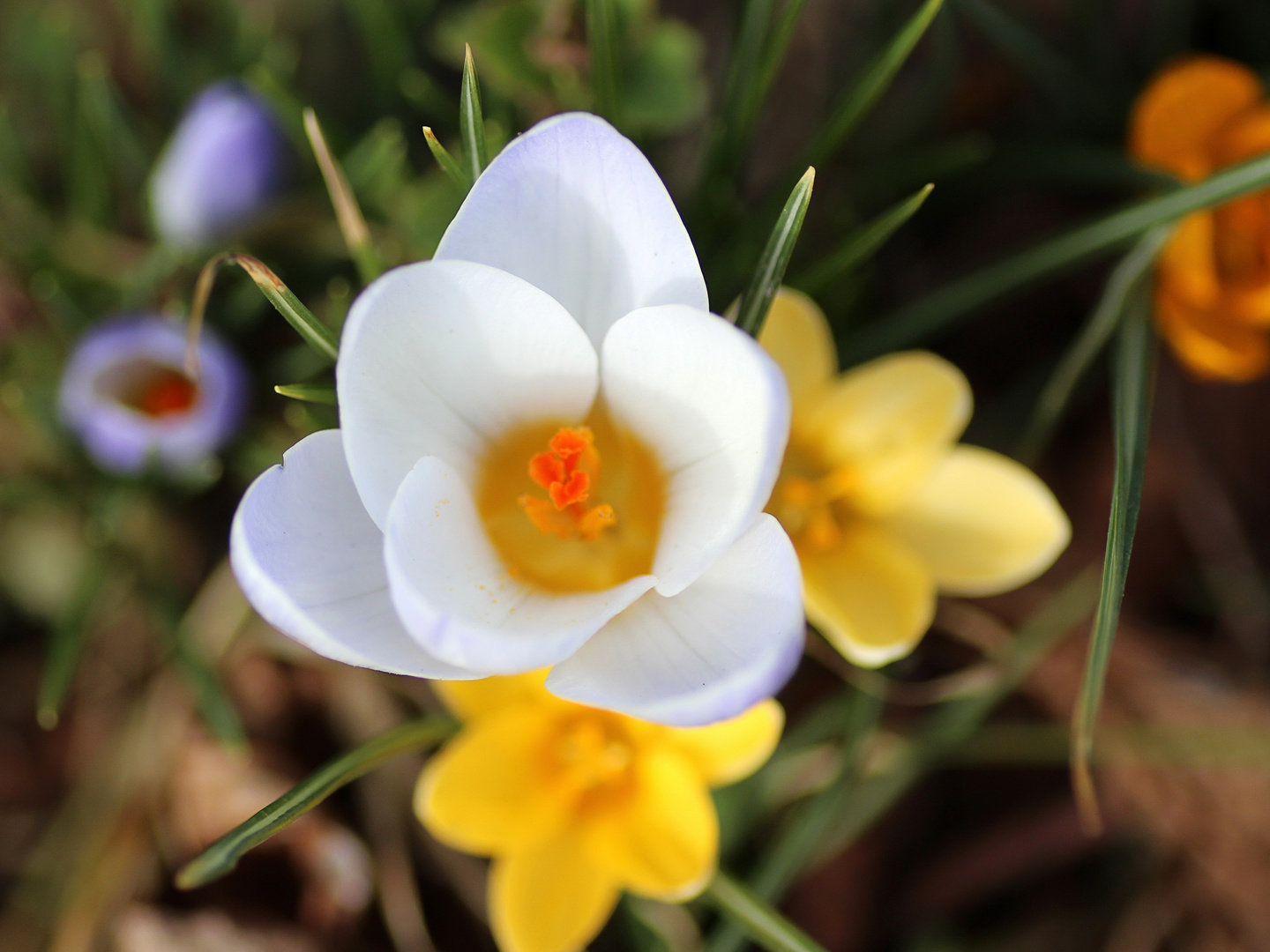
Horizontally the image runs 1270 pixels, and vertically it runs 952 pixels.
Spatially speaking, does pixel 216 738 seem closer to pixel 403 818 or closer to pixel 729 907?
pixel 403 818

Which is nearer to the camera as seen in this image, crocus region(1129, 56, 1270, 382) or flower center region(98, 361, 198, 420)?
crocus region(1129, 56, 1270, 382)

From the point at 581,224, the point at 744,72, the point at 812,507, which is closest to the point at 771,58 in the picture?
the point at 744,72

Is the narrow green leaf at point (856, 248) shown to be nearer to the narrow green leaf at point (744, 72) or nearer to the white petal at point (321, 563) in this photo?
the narrow green leaf at point (744, 72)

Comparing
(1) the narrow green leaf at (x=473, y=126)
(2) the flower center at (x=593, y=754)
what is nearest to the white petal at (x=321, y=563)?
(1) the narrow green leaf at (x=473, y=126)

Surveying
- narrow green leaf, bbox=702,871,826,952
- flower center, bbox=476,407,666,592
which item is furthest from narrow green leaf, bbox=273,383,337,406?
narrow green leaf, bbox=702,871,826,952

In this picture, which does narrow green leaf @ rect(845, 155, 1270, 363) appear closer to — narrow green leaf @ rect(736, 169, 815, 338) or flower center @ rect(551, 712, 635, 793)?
narrow green leaf @ rect(736, 169, 815, 338)

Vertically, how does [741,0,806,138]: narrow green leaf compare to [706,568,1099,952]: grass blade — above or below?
above

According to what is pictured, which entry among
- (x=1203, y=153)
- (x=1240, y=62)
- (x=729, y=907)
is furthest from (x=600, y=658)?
(x=1240, y=62)
